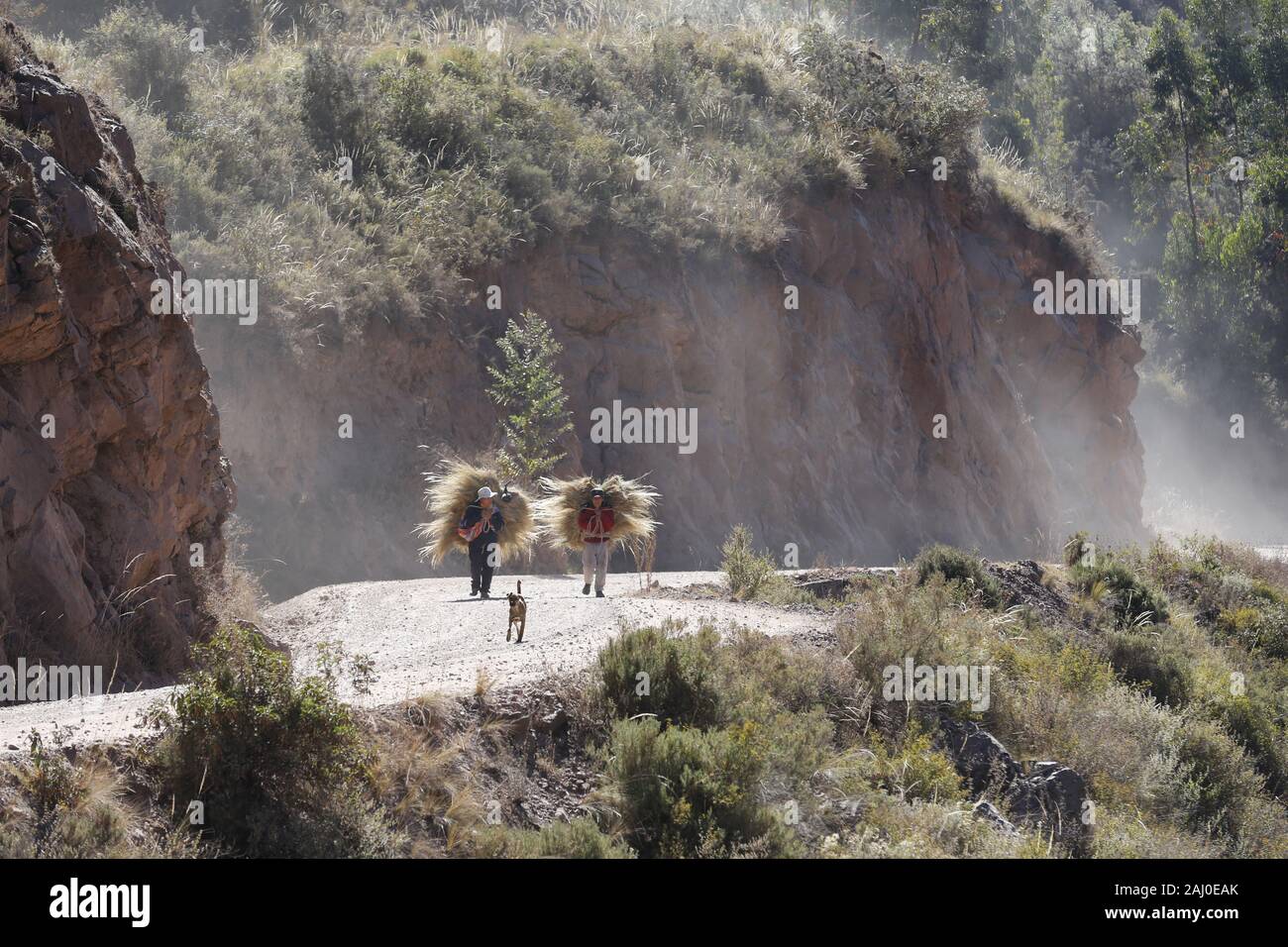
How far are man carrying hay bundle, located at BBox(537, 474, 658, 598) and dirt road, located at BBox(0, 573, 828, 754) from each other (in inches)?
19.4

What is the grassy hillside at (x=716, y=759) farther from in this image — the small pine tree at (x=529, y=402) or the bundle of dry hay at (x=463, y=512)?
the small pine tree at (x=529, y=402)

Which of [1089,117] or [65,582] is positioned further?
[1089,117]

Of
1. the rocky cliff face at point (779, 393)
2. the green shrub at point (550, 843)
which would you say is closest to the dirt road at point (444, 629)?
the green shrub at point (550, 843)

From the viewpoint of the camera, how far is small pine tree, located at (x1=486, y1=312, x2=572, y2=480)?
71.2ft

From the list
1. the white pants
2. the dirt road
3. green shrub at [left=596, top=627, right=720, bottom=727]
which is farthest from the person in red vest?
green shrub at [left=596, top=627, right=720, bottom=727]

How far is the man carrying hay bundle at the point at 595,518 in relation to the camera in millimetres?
16391

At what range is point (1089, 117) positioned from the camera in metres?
64.2

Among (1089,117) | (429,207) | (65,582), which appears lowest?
(65,582)

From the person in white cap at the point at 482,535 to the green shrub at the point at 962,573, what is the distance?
5.42 metres

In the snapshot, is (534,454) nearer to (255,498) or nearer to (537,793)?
(255,498)

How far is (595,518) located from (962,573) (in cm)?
501

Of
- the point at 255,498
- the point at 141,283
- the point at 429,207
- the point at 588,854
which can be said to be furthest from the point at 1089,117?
the point at 588,854

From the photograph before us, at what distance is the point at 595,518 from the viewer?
16.4 metres
